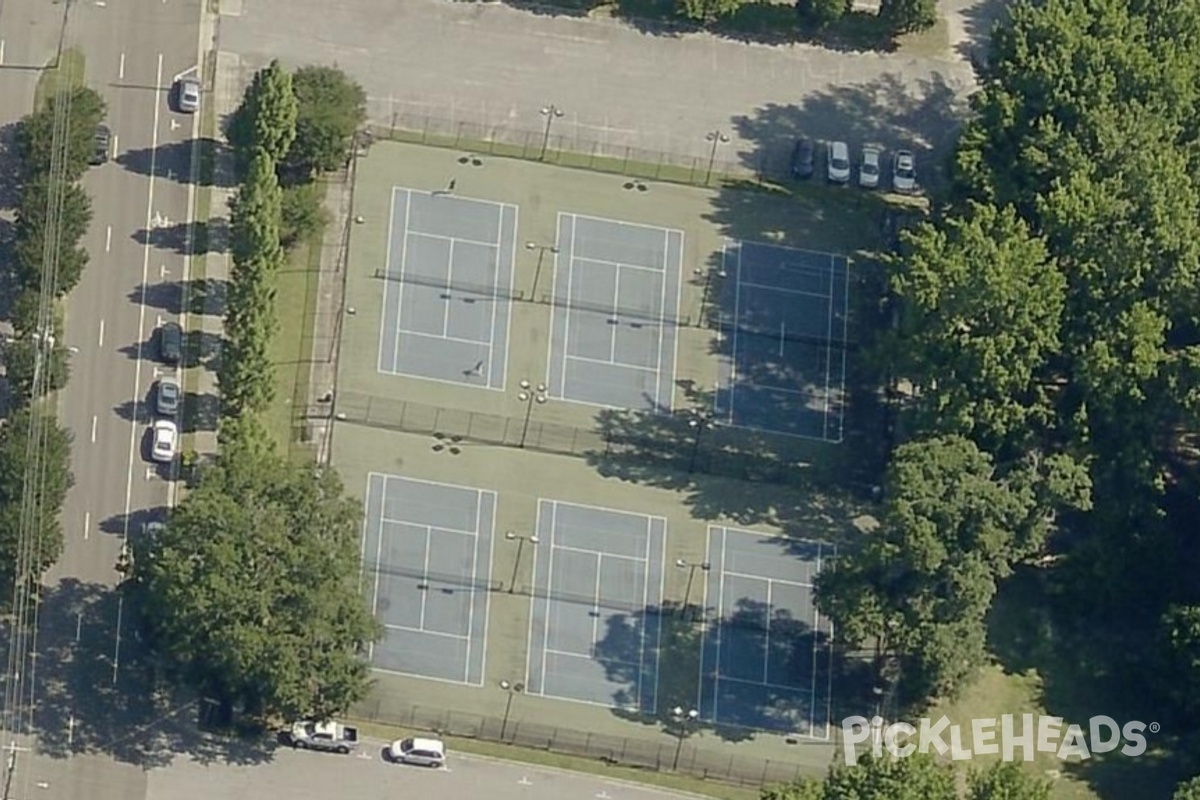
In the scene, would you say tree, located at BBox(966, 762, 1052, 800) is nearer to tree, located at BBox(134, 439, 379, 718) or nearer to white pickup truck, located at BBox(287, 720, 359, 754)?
tree, located at BBox(134, 439, 379, 718)

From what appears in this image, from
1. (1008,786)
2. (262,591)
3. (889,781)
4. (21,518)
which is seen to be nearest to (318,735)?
(262,591)

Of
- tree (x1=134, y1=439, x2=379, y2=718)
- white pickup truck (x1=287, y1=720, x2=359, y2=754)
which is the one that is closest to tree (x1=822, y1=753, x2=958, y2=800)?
tree (x1=134, y1=439, x2=379, y2=718)

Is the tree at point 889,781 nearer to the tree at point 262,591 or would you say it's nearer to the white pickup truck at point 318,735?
the tree at point 262,591

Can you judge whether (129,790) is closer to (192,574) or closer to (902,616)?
(192,574)

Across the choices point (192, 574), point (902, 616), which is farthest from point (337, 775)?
point (902, 616)

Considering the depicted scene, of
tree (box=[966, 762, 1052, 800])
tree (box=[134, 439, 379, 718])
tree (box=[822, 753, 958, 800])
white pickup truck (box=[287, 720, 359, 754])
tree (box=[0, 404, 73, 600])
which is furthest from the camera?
white pickup truck (box=[287, 720, 359, 754])
